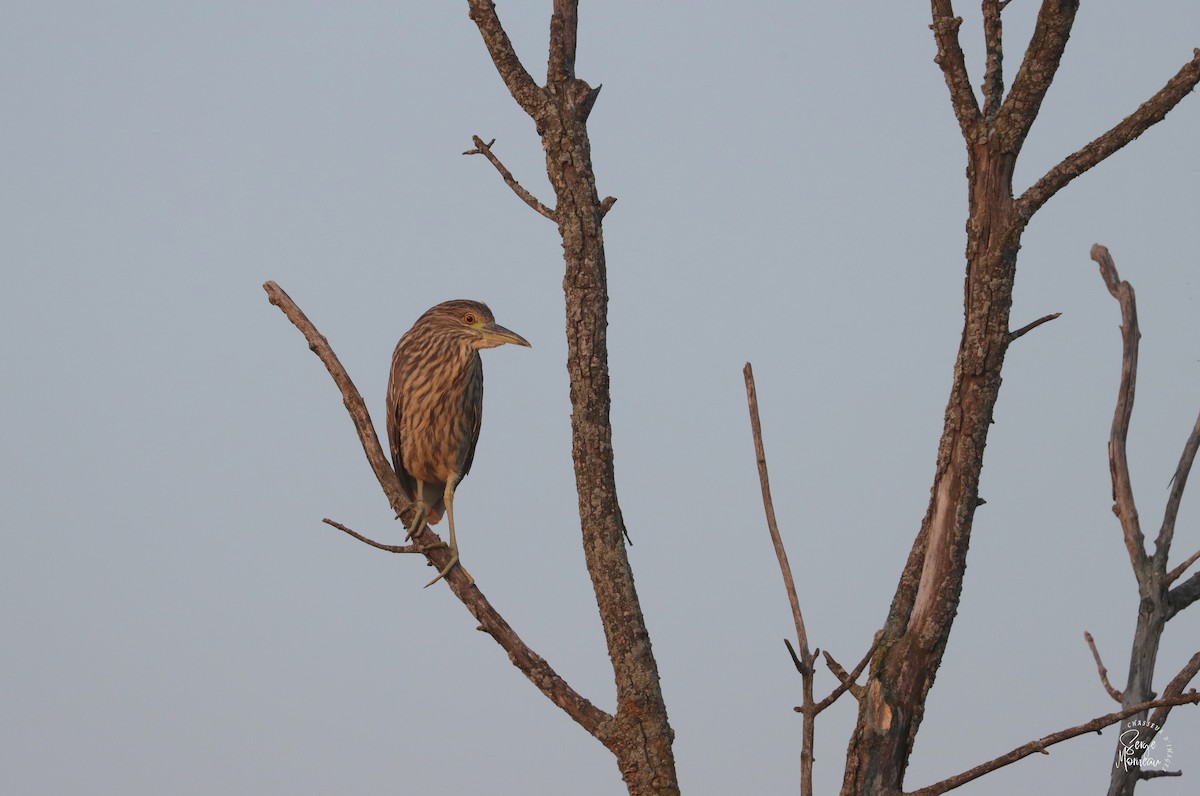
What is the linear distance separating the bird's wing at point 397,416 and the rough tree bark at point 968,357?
3.49 meters

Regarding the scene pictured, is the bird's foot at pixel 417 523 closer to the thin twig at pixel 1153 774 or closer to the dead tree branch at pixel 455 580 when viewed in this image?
the dead tree branch at pixel 455 580

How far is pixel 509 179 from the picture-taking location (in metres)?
4.19

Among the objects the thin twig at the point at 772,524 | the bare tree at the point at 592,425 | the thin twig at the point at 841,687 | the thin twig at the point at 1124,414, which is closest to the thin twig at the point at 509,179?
the bare tree at the point at 592,425

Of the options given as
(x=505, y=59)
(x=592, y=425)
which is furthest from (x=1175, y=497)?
(x=505, y=59)

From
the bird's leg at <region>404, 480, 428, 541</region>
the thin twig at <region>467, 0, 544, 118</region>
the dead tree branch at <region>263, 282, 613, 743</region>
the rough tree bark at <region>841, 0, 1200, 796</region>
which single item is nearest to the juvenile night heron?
the bird's leg at <region>404, 480, 428, 541</region>

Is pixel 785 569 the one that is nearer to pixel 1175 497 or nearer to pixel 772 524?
pixel 772 524

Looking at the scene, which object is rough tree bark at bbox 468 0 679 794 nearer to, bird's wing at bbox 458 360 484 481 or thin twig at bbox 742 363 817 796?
thin twig at bbox 742 363 817 796

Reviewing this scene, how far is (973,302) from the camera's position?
11.1 ft

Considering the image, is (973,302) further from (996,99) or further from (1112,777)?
(1112,777)

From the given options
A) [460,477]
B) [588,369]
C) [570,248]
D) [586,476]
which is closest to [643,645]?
[586,476]

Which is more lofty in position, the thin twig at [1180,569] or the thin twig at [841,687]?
the thin twig at [1180,569]

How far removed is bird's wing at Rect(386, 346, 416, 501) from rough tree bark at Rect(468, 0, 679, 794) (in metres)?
2.66

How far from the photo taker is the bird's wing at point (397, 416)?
6.44 meters

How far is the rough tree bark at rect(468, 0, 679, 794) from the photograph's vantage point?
12.7 ft
